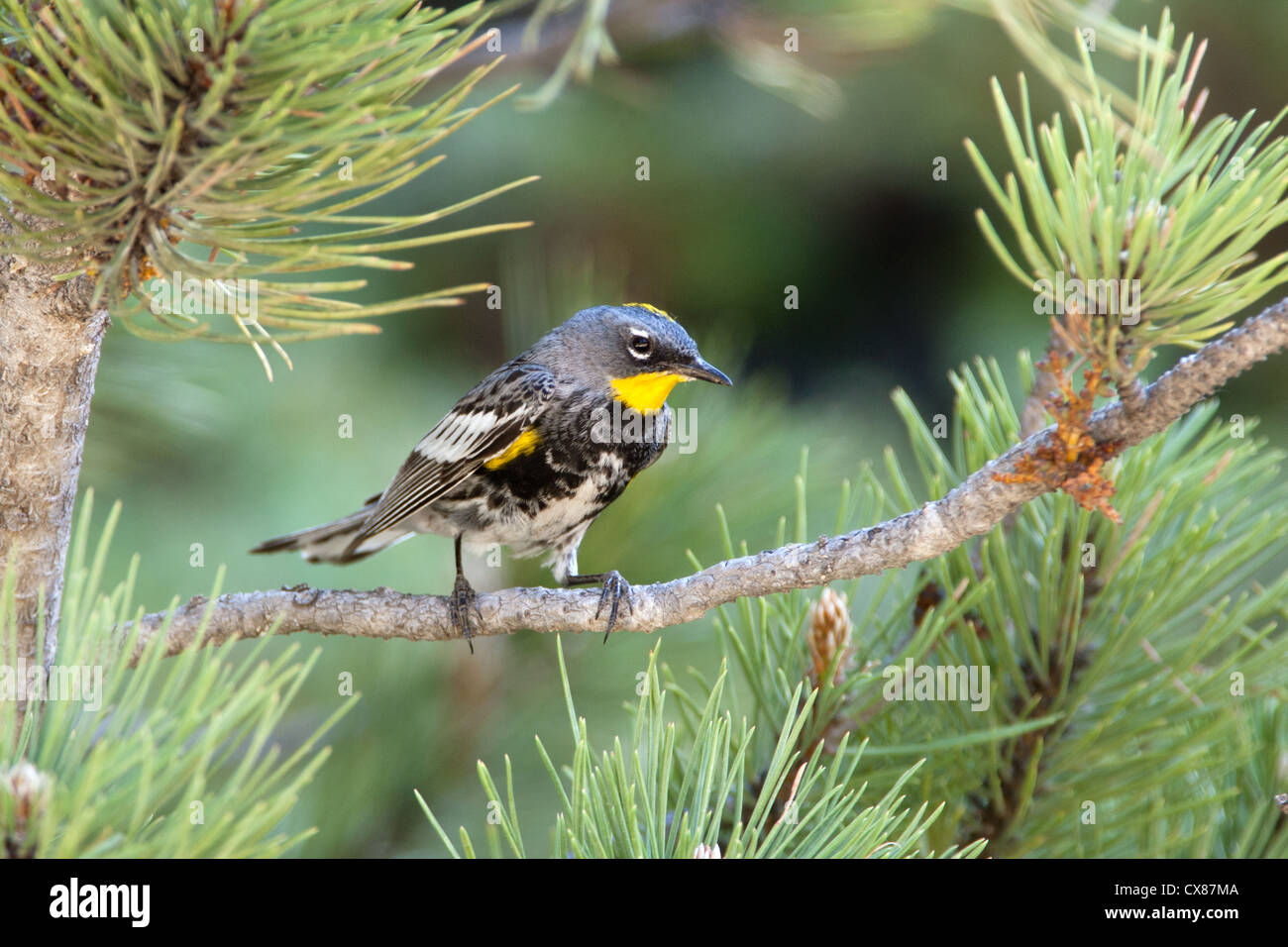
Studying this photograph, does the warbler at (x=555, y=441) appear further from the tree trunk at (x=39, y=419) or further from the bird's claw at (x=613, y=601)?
the tree trunk at (x=39, y=419)

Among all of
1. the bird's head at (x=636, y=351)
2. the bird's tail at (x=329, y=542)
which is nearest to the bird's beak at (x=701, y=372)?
the bird's head at (x=636, y=351)

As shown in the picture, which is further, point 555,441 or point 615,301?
point 615,301

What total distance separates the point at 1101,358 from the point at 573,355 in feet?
4.64

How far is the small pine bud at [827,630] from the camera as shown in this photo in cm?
142

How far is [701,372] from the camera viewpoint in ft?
7.17

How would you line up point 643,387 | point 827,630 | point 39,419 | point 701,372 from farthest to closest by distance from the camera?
point 643,387 < point 701,372 < point 827,630 < point 39,419

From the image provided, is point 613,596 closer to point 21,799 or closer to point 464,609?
point 464,609

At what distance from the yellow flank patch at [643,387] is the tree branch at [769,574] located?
725 millimetres

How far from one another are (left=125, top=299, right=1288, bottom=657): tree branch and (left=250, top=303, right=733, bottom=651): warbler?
574 mm

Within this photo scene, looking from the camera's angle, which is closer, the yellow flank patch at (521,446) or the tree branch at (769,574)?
the tree branch at (769,574)

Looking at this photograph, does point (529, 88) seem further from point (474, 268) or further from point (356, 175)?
point (356, 175)

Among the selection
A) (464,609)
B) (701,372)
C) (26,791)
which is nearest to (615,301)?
(701,372)

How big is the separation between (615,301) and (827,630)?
119cm
